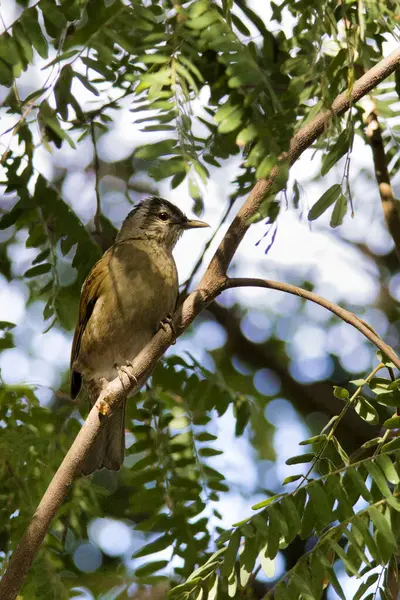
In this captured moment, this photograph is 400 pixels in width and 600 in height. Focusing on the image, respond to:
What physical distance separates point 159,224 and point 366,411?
277cm

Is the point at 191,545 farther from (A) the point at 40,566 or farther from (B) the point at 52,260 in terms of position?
(B) the point at 52,260

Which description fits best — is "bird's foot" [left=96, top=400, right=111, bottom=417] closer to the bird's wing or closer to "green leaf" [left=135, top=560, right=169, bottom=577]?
"green leaf" [left=135, top=560, right=169, bottom=577]

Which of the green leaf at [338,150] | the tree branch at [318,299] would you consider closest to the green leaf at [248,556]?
the tree branch at [318,299]

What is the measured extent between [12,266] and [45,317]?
1040 millimetres

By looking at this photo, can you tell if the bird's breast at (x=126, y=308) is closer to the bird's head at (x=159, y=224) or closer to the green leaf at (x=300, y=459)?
the bird's head at (x=159, y=224)

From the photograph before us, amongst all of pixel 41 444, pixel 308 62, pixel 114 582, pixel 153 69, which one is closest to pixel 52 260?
pixel 41 444

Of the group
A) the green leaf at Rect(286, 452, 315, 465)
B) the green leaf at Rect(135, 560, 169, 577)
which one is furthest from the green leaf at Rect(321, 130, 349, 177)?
the green leaf at Rect(135, 560, 169, 577)

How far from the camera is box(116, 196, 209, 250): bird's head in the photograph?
5.43 metres

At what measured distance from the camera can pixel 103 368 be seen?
5004mm

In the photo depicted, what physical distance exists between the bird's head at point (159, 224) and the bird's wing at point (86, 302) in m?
0.58

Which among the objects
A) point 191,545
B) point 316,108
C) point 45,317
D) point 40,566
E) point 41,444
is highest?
point 316,108

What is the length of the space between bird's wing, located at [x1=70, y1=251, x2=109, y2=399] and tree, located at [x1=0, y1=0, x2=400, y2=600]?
12 cm

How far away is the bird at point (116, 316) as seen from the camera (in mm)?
4598

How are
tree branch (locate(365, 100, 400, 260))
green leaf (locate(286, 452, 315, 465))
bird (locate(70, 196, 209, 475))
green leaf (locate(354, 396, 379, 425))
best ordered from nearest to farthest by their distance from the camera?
green leaf (locate(286, 452, 315, 465)), green leaf (locate(354, 396, 379, 425)), tree branch (locate(365, 100, 400, 260)), bird (locate(70, 196, 209, 475))
